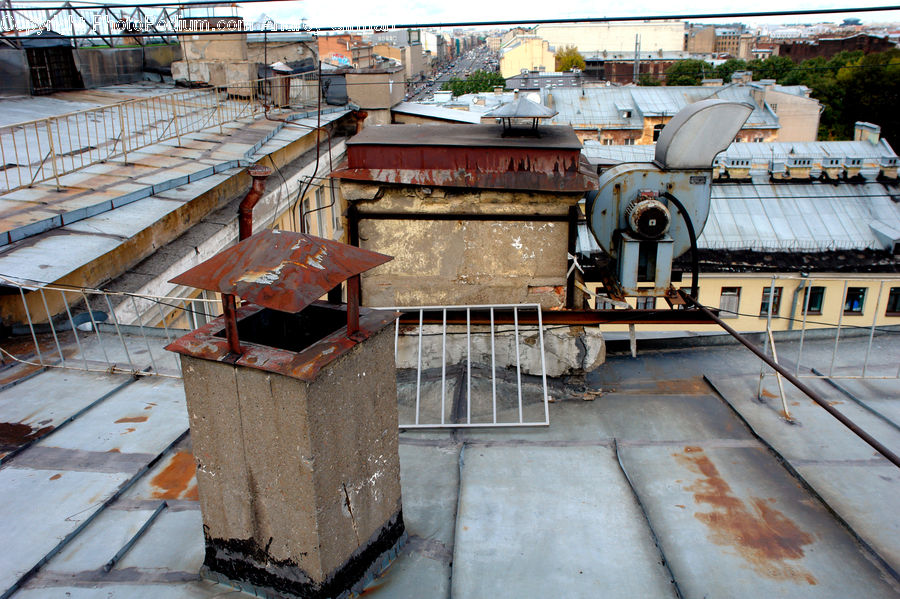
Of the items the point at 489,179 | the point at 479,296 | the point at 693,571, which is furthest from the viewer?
the point at 479,296

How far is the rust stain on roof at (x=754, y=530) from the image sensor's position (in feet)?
11.6

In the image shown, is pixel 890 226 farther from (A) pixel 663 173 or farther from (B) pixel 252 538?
(B) pixel 252 538

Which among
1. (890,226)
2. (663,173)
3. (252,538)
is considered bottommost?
(890,226)

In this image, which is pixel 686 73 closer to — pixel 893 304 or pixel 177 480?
pixel 893 304

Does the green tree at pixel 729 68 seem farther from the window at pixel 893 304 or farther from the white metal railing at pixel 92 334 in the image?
the white metal railing at pixel 92 334

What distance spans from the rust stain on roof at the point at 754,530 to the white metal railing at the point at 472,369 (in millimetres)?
1475

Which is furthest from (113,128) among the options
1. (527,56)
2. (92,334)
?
(527,56)

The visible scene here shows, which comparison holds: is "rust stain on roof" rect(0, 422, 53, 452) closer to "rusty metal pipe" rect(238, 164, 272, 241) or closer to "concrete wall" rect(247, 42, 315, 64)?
"rusty metal pipe" rect(238, 164, 272, 241)

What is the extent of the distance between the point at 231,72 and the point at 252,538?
19.2m

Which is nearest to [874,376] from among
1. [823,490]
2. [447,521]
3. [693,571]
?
[823,490]

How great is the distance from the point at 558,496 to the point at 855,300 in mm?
22456

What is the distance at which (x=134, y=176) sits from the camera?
979 cm

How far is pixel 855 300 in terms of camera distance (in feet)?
73.6

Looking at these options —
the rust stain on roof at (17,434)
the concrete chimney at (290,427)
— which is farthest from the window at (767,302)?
the rust stain on roof at (17,434)
